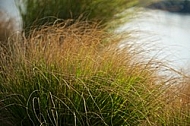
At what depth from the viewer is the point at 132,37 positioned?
4.92ft

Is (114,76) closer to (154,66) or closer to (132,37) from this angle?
(154,66)

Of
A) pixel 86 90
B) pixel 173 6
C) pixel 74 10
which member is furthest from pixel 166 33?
pixel 86 90

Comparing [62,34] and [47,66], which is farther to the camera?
[62,34]

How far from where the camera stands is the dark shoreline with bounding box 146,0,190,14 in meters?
2.38

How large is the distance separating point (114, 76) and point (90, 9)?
0.82m

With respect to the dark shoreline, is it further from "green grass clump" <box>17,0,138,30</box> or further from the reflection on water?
"green grass clump" <box>17,0,138,30</box>

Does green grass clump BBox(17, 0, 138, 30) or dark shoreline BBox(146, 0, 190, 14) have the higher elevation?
green grass clump BBox(17, 0, 138, 30)

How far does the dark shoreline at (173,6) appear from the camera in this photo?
238 cm

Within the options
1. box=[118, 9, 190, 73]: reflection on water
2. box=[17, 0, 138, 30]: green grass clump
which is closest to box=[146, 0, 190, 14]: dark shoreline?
box=[118, 9, 190, 73]: reflection on water

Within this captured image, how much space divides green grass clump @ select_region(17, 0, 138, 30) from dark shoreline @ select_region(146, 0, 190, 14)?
0.35 metres

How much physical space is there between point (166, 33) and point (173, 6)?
0.30m

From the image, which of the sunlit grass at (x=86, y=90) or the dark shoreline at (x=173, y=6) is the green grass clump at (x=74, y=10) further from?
the sunlit grass at (x=86, y=90)

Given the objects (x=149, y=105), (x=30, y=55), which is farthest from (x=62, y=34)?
(x=149, y=105)

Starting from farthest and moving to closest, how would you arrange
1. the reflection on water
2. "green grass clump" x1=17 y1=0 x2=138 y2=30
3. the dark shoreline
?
the dark shoreline → "green grass clump" x1=17 y1=0 x2=138 y2=30 → the reflection on water
